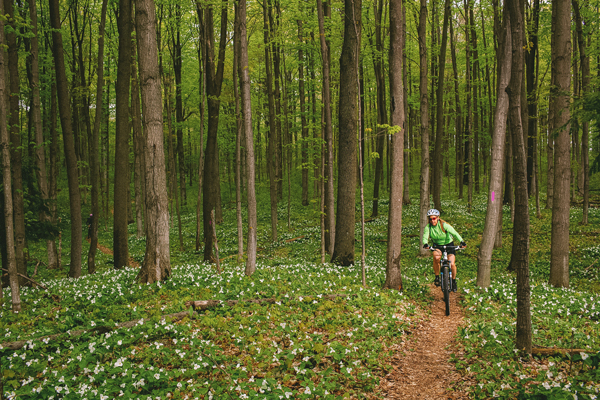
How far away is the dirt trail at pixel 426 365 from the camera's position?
5137mm

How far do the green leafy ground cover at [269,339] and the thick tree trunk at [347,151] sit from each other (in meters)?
2.32

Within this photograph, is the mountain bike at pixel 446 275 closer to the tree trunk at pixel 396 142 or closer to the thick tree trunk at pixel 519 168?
the tree trunk at pixel 396 142

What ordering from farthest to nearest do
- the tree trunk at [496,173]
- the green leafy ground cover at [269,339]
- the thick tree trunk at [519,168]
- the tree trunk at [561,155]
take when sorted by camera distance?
1. the tree trunk at [561,155]
2. the tree trunk at [496,173]
3. the thick tree trunk at [519,168]
4. the green leafy ground cover at [269,339]

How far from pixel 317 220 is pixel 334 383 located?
2090 centimetres

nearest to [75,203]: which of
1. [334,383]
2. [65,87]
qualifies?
[65,87]

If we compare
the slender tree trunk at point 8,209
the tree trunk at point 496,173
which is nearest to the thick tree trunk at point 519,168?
the tree trunk at point 496,173

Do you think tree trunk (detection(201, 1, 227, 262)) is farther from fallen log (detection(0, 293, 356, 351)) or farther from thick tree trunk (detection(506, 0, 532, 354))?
thick tree trunk (detection(506, 0, 532, 354))

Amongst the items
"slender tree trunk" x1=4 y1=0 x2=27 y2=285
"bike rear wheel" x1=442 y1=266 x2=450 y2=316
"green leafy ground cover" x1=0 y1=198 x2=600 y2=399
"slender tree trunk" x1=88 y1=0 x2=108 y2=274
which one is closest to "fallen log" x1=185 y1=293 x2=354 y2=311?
"green leafy ground cover" x1=0 y1=198 x2=600 y2=399

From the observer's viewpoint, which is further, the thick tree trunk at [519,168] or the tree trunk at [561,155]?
the tree trunk at [561,155]

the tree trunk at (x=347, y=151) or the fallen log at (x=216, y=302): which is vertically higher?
the tree trunk at (x=347, y=151)

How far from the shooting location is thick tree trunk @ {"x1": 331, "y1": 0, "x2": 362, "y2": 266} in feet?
39.0

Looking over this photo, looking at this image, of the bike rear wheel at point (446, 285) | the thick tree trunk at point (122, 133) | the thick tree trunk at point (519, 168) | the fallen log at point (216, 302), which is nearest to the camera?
the thick tree trunk at point (519, 168)

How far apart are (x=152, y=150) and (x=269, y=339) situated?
5624 mm

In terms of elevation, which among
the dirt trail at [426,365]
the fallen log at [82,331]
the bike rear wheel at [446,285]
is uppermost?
the fallen log at [82,331]
